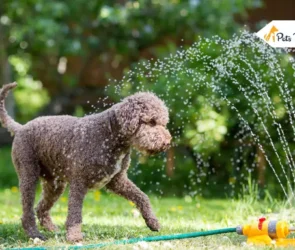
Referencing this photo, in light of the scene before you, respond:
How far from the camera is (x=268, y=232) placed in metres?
4.17

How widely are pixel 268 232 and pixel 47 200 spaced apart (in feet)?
5.72

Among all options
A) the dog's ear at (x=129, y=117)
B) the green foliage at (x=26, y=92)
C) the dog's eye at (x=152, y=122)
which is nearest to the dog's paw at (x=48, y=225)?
the dog's ear at (x=129, y=117)

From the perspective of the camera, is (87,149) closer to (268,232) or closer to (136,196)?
(136,196)

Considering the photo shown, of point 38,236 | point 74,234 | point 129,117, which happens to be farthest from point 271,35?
point 38,236

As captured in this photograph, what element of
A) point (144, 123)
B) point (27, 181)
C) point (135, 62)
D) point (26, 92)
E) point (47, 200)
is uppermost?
point (26, 92)

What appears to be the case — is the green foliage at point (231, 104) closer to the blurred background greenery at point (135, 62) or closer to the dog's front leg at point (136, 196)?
the blurred background greenery at point (135, 62)

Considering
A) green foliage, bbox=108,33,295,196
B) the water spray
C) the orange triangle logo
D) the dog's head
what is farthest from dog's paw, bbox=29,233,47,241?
green foliage, bbox=108,33,295,196

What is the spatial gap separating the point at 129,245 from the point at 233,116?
310cm

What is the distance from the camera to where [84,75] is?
1232 cm

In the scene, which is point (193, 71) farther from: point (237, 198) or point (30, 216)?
point (30, 216)

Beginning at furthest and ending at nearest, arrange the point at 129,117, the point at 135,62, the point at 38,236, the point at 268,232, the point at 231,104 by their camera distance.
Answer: the point at 135,62, the point at 231,104, the point at 38,236, the point at 129,117, the point at 268,232

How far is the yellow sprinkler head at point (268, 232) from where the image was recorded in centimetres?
413

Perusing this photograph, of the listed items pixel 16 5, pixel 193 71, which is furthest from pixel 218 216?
pixel 16 5

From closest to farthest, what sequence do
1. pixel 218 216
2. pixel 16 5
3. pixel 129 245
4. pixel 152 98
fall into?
pixel 129 245 < pixel 152 98 < pixel 218 216 < pixel 16 5
